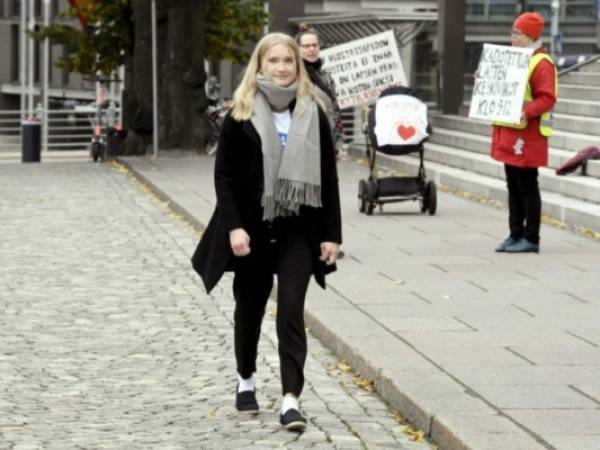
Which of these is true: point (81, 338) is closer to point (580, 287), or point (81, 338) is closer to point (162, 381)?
point (162, 381)

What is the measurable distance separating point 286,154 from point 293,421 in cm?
111

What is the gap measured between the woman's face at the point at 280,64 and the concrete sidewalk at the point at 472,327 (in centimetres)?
146

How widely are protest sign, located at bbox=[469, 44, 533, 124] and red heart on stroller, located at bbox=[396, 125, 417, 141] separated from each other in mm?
1907

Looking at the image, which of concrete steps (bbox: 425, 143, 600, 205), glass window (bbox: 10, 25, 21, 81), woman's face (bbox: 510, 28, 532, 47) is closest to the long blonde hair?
woman's face (bbox: 510, 28, 532, 47)

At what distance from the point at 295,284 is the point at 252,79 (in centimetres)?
88

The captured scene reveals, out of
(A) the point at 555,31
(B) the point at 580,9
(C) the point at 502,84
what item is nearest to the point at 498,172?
(C) the point at 502,84

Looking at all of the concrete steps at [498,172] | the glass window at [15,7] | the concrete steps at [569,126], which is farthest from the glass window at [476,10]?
the glass window at [15,7]

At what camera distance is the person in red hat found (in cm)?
1495

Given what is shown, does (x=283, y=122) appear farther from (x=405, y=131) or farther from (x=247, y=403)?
(x=405, y=131)

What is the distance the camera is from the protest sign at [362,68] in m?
22.1

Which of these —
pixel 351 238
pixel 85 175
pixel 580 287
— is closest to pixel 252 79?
pixel 580 287

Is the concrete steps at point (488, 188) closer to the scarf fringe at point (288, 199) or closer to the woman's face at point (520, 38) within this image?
the woman's face at point (520, 38)

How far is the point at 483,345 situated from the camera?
10000mm

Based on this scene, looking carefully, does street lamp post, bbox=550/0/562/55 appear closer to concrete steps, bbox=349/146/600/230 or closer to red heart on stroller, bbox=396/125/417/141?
concrete steps, bbox=349/146/600/230
